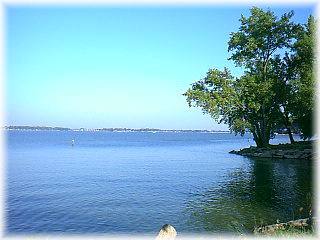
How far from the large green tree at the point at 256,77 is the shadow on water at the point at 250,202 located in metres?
15.4

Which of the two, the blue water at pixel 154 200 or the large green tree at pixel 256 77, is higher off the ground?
the large green tree at pixel 256 77

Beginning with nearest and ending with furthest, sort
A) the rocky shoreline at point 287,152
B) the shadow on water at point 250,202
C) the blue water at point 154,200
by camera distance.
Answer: the shadow on water at point 250,202
the blue water at point 154,200
the rocky shoreline at point 287,152

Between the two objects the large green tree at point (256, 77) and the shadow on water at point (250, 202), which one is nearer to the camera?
the shadow on water at point (250, 202)

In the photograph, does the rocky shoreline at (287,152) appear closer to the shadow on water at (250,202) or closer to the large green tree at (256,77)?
the large green tree at (256,77)

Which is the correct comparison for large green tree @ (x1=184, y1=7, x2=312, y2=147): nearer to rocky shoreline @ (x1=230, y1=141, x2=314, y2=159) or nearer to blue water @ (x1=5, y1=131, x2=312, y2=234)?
rocky shoreline @ (x1=230, y1=141, x2=314, y2=159)

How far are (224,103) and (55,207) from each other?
29.1m

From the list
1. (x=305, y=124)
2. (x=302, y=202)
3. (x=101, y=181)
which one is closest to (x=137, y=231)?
(x=302, y=202)

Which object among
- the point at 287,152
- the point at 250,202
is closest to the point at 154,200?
the point at 250,202

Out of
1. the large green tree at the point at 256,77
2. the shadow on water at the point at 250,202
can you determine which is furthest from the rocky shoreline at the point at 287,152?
the shadow on water at the point at 250,202

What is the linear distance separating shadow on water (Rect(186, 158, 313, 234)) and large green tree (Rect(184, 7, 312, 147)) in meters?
15.4

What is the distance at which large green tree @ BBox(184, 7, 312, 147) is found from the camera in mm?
46031

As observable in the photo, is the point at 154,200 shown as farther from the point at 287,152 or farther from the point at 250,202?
the point at 287,152

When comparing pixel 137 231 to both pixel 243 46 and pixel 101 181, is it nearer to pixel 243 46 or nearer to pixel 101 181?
pixel 101 181

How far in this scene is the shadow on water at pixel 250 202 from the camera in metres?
16.6
